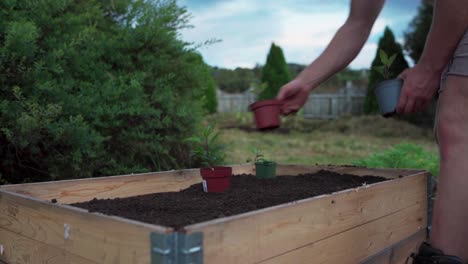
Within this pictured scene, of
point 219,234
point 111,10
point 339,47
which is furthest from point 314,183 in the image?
point 111,10

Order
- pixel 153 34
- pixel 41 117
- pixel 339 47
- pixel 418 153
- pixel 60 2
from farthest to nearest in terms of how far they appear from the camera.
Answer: pixel 418 153 < pixel 153 34 < pixel 60 2 < pixel 41 117 < pixel 339 47

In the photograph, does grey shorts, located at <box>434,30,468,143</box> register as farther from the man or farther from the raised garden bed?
the raised garden bed

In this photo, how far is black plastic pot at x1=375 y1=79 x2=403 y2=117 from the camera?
190 cm

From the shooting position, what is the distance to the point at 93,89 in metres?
2.78

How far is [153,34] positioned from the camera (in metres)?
3.26

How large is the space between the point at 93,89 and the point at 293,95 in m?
1.32

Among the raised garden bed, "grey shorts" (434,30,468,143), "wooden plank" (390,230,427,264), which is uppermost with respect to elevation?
"grey shorts" (434,30,468,143)

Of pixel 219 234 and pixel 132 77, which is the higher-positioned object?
pixel 132 77

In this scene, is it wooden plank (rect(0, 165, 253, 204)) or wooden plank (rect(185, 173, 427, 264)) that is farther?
wooden plank (rect(0, 165, 253, 204))

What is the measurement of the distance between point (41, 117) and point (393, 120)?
10.6 meters

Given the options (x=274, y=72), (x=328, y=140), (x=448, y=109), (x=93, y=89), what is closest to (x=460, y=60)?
(x=448, y=109)

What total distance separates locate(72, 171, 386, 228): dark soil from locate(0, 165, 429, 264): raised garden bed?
0.09 metres

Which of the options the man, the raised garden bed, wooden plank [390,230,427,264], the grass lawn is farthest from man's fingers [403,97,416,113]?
the grass lawn

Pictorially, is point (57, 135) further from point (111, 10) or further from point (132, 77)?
point (111, 10)
